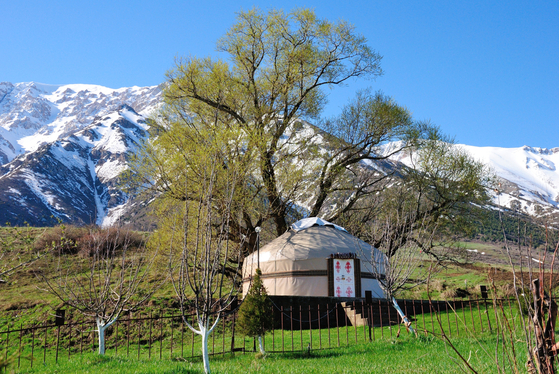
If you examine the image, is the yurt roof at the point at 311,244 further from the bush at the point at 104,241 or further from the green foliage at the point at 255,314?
the green foliage at the point at 255,314

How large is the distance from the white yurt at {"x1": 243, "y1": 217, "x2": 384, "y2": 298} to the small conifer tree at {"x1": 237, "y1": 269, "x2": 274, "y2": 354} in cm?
→ 675

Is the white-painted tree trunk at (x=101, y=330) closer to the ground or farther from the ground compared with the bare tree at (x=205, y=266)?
closer to the ground

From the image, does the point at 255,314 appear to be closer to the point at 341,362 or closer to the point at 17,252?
the point at 341,362

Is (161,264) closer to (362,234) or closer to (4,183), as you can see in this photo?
(362,234)

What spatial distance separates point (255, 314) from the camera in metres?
9.20

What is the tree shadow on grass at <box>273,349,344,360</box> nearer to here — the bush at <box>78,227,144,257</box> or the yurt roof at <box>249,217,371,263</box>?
the bush at <box>78,227,144,257</box>

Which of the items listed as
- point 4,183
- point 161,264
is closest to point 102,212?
point 4,183

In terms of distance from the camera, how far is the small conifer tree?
9.07 meters

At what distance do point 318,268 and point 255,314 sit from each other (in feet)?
25.8

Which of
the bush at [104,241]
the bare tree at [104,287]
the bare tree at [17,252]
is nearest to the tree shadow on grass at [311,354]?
the bare tree at [104,287]

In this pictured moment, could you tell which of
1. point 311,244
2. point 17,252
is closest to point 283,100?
point 311,244

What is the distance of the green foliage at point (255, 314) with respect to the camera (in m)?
9.07

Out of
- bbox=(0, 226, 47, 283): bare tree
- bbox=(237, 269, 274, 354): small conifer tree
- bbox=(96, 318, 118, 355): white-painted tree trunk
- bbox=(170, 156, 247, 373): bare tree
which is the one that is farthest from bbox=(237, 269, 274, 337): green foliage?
bbox=(0, 226, 47, 283): bare tree

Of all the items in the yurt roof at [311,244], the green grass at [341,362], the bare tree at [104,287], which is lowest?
the green grass at [341,362]
